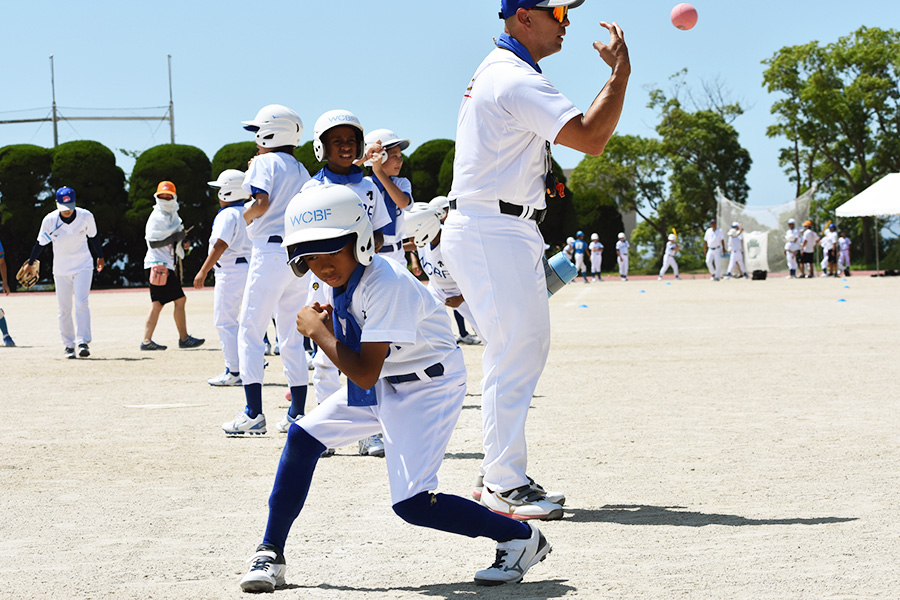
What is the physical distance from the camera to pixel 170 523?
5109 mm

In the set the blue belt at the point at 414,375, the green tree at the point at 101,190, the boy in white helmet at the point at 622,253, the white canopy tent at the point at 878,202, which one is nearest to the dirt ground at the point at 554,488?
Answer: the blue belt at the point at 414,375

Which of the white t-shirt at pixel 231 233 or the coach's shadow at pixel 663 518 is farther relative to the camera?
the white t-shirt at pixel 231 233

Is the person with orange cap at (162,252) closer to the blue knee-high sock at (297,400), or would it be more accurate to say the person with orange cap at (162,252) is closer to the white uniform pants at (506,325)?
the blue knee-high sock at (297,400)

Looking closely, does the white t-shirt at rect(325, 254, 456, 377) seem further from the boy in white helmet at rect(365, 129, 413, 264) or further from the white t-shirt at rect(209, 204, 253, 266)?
the white t-shirt at rect(209, 204, 253, 266)

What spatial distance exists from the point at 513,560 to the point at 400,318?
3.35 feet

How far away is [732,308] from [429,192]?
109ft

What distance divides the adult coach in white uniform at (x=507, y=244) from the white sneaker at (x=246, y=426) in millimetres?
2968

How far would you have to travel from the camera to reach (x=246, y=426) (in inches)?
Answer: 300

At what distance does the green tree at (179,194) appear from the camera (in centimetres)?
5128

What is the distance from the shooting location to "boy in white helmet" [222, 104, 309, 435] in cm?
→ 751

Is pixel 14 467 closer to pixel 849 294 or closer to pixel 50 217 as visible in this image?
pixel 50 217

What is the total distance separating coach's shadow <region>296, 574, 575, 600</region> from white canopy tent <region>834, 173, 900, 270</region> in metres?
37.3

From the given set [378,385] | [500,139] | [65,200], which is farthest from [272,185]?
[65,200]

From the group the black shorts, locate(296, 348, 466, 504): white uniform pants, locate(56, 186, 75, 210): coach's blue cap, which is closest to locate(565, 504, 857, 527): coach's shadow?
locate(296, 348, 466, 504): white uniform pants
